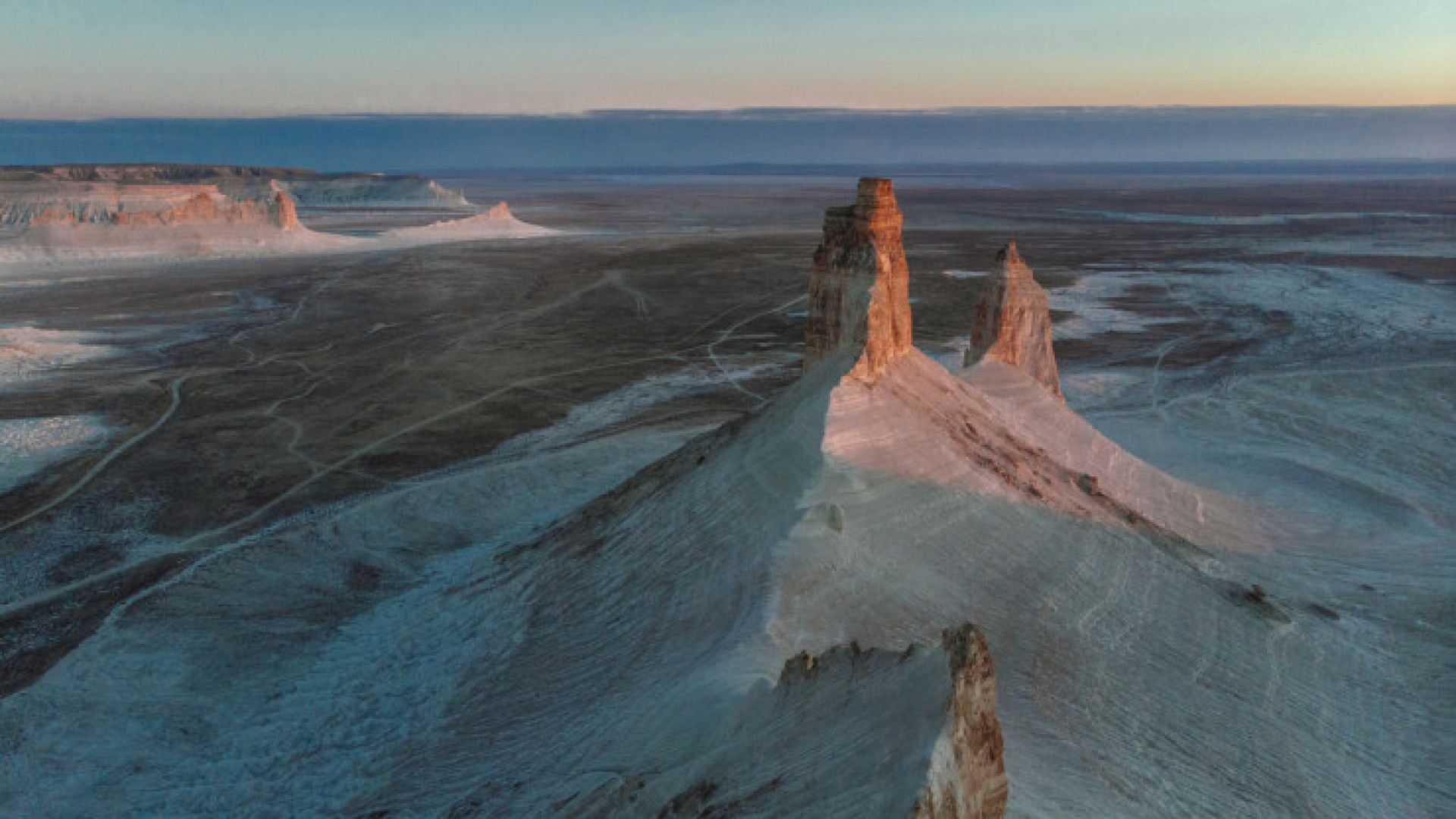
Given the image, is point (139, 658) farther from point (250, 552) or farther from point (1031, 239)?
point (1031, 239)

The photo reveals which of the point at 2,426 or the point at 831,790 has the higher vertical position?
the point at 831,790

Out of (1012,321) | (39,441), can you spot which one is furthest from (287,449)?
(1012,321)

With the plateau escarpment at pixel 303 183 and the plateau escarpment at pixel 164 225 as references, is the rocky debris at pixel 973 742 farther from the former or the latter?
the plateau escarpment at pixel 303 183

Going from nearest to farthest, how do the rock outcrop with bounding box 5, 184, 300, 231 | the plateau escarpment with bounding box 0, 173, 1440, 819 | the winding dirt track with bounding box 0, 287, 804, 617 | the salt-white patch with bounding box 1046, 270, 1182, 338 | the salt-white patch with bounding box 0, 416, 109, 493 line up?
1. the plateau escarpment with bounding box 0, 173, 1440, 819
2. the winding dirt track with bounding box 0, 287, 804, 617
3. the salt-white patch with bounding box 0, 416, 109, 493
4. the salt-white patch with bounding box 1046, 270, 1182, 338
5. the rock outcrop with bounding box 5, 184, 300, 231

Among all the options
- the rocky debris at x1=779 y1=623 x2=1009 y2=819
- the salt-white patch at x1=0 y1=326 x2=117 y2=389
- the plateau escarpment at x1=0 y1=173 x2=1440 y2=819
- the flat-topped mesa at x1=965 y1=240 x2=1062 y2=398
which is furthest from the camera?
the salt-white patch at x1=0 y1=326 x2=117 y2=389

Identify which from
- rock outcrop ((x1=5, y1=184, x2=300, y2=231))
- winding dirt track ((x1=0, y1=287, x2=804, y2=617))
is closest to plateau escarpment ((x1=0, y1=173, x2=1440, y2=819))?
winding dirt track ((x1=0, y1=287, x2=804, y2=617))

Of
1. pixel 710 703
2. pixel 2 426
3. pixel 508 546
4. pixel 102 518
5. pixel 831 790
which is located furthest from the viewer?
pixel 2 426

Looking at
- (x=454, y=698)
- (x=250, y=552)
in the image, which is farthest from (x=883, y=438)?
(x=250, y=552)

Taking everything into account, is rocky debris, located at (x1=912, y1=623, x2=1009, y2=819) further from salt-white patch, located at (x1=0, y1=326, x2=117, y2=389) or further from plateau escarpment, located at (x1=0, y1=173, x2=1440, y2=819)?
salt-white patch, located at (x1=0, y1=326, x2=117, y2=389)
